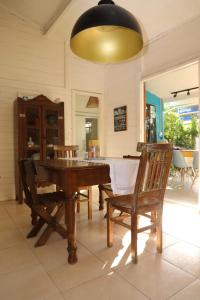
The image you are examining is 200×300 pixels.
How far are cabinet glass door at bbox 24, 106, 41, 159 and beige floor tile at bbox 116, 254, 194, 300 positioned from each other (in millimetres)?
2848

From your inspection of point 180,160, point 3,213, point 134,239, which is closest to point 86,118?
point 180,160

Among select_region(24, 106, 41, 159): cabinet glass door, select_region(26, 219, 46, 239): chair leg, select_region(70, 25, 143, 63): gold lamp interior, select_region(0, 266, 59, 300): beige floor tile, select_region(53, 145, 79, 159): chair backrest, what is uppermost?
select_region(70, 25, 143, 63): gold lamp interior

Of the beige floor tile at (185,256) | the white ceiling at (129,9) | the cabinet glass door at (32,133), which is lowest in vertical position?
the beige floor tile at (185,256)

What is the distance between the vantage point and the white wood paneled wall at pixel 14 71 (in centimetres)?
401

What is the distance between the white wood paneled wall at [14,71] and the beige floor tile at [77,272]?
9.06 feet

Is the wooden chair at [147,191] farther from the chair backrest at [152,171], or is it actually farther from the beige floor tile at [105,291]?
the beige floor tile at [105,291]

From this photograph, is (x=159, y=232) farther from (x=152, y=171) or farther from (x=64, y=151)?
(x=64, y=151)

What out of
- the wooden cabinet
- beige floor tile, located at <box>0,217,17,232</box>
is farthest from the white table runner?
the wooden cabinet

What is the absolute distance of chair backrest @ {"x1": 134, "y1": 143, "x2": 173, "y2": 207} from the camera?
71.4 inches

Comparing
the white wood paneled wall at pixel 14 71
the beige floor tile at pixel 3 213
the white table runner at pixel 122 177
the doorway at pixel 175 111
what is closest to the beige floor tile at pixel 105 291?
the white table runner at pixel 122 177

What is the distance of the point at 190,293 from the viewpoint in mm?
1453

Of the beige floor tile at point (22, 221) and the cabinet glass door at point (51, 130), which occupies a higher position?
the cabinet glass door at point (51, 130)

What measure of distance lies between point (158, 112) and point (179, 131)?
108cm

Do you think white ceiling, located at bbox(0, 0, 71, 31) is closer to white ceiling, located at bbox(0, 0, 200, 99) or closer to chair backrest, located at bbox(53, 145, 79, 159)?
white ceiling, located at bbox(0, 0, 200, 99)
